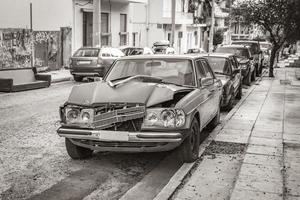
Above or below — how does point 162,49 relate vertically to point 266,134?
above

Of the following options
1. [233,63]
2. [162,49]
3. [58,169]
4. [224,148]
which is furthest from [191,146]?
[162,49]

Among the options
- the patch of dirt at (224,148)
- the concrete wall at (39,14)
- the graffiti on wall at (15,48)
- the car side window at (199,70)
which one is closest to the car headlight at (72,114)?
the patch of dirt at (224,148)

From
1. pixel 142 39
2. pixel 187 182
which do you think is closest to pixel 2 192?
pixel 187 182

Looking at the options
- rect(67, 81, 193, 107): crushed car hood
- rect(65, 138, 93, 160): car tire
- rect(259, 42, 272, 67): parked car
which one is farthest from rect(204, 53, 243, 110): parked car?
rect(259, 42, 272, 67): parked car

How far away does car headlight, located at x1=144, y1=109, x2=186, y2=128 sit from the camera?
21.2 feet

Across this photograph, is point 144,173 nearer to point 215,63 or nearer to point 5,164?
point 5,164

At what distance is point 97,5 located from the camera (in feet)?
75.4

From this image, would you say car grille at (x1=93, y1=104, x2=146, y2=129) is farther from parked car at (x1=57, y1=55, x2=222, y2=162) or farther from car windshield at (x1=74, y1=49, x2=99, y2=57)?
car windshield at (x1=74, y1=49, x2=99, y2=57)

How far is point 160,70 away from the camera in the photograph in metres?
8.02

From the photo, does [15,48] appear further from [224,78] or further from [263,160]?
[263,160]

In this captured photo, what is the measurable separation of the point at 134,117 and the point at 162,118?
402 millimetres

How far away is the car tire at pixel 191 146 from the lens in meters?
6.84

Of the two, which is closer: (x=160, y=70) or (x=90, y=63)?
(x=160, y=70)

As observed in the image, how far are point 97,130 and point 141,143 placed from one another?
2.16 feet
